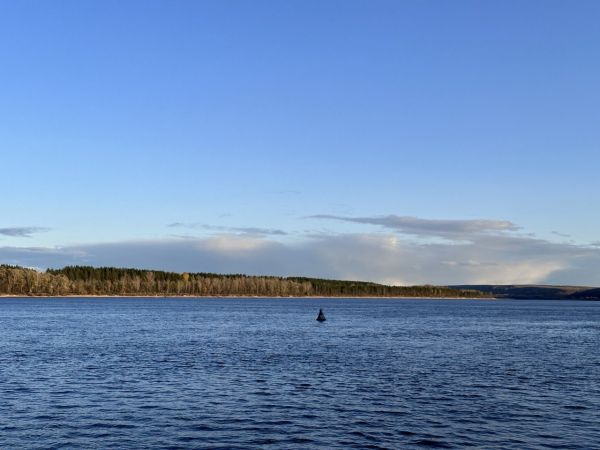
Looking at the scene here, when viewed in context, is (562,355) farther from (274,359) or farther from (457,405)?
(457,405)

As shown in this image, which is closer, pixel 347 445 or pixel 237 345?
pixel 347 445

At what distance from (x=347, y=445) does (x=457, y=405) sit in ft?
42.4

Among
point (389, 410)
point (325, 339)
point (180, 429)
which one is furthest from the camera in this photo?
point (325, 339)

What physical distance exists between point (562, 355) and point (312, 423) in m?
50.1

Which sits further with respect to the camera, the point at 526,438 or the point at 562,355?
the point at 562,355

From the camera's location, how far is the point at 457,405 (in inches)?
1676

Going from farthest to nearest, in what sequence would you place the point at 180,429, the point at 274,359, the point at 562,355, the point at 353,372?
the point at 562,355 → the point at 274,359 → the point at 353,372 → the point at 180,429

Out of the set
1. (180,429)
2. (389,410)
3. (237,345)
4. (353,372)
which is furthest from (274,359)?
(180,429)

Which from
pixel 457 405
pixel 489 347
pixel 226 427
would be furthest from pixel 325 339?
pixel 226 427

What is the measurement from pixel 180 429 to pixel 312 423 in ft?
24.4

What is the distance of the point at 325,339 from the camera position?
320ft

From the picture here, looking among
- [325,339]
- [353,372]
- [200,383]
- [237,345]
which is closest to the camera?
[200,383]

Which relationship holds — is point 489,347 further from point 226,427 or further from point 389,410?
point 226,427

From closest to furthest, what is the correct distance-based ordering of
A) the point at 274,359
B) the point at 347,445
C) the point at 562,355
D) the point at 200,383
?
1. the point at 347,445
2. the point at 200,383
3. the point at 274,359
4. the point at 562,355
